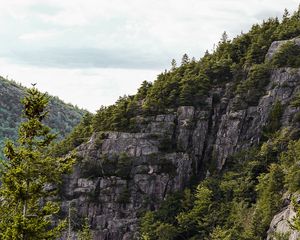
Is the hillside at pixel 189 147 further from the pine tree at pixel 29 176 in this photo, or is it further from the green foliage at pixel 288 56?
the pine tree at pixel 29 176

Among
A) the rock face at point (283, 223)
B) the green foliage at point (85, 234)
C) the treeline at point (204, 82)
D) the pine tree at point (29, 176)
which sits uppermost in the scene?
the treeline at point (204, 82)

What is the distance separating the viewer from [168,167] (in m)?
125

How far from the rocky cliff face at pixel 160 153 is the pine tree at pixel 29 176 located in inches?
3470

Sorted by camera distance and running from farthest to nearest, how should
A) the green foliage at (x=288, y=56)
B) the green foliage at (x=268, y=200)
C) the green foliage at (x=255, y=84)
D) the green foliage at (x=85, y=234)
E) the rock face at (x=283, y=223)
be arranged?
the green foliage at (x=255, y=84)
the green foliage at (x=288, y=56)
the green foliage at (x=85, y=234)
the green foliage at (x=268, y=200)
the rock face at (x=283, y=223)

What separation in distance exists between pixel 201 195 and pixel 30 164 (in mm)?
82520

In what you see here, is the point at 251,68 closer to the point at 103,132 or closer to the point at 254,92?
the point at 254,92

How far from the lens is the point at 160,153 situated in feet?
413

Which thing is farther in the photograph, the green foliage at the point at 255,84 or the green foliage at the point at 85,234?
the green foliage at the point at 255,84

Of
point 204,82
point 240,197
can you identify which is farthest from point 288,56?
point 240,197

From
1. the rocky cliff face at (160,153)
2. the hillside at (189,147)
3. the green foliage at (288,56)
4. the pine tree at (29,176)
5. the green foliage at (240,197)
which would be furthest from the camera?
the green foliage at (288,56)

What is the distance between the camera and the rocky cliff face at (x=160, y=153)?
121875 millimetres

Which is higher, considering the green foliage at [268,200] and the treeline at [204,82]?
the treeline at [204,82]

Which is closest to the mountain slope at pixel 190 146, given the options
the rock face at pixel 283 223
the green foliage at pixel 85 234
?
the green foliage at pixel 85 234

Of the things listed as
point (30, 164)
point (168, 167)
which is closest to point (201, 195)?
point (168, 167)
